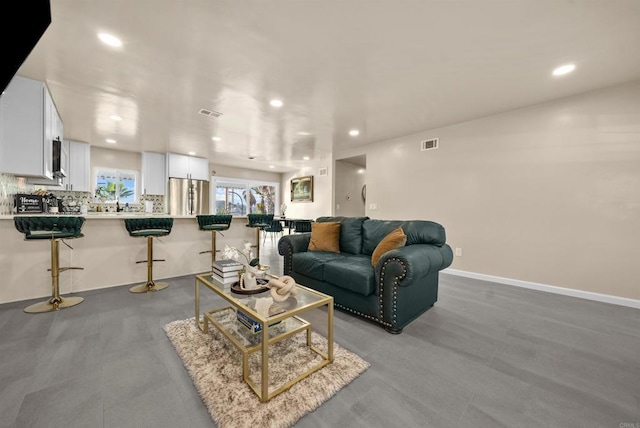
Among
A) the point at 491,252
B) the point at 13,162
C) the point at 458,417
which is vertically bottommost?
the point at 458,417

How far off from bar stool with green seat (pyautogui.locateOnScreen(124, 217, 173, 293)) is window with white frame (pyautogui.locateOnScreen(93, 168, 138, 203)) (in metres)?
3.98

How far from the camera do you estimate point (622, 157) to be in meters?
2.79

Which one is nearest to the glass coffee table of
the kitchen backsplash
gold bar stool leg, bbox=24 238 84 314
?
gold bar stool leg, bbox=24 238 84 314

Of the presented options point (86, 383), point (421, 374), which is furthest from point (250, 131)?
point (421, 374)

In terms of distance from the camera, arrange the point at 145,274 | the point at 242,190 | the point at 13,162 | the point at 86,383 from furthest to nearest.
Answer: the point at 242,190 < the point at 145,274 < the point at 13,162 < the point at 86,383

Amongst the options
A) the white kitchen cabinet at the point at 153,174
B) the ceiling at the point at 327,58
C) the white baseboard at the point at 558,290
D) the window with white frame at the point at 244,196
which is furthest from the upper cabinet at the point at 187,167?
the white baseboard at the point at 558,290

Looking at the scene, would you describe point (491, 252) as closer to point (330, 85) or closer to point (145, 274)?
point (330, 85)

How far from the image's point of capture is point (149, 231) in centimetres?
303

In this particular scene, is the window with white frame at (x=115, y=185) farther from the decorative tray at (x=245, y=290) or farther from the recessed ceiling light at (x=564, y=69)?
the recessed ceiling light at (x=564, y=69)

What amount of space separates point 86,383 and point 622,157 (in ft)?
17.2

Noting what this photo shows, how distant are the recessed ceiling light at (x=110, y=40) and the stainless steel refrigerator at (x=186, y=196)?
14.7 feet

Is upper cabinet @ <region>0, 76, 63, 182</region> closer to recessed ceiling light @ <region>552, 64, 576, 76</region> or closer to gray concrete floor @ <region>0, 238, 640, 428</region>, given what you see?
gray concrete floor @ <region>0, 238, 640, 428</region>

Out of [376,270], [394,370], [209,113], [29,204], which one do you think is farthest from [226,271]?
[29,204]

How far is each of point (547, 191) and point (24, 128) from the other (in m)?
6.34
